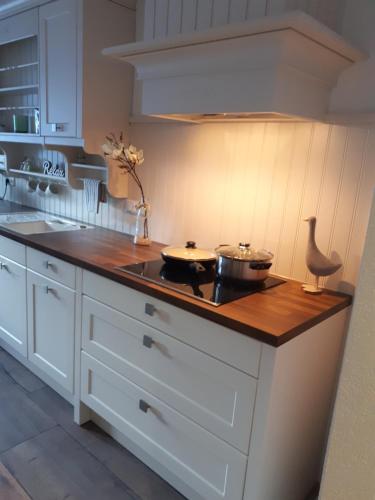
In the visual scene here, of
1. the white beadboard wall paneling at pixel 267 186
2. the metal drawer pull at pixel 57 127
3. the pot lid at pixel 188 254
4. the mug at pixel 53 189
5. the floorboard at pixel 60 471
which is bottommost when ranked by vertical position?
the floorboard at pixel 60 471

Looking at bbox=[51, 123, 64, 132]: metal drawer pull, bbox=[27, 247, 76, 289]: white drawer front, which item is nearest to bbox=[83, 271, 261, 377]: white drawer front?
bbox=[27, 247, 76, 289]: white drawer front

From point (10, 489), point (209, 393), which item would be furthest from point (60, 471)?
point (209, 393)

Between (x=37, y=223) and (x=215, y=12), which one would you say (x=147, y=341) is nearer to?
(x=215, y=12)

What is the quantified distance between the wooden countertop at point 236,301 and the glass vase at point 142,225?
0.16ft

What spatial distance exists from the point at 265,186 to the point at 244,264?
16.8 inches

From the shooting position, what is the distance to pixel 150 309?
1511 millimetres

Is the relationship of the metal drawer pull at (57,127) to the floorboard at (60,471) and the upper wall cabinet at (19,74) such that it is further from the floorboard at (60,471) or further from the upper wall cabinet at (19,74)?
the floorboard at (60,471)

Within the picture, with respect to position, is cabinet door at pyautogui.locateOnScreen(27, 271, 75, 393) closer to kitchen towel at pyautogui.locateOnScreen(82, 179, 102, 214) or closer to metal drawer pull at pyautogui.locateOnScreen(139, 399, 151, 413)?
metal drawer pull at pyautogui.locateOnScreen(139, 399, 151, 413)

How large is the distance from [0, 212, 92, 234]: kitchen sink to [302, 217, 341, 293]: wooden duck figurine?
5.06 ft

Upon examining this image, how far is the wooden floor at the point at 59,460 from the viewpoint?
162 centimetres

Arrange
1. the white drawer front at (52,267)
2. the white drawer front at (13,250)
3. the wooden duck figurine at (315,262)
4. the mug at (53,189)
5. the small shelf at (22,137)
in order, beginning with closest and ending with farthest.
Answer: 1. the wooden duck figurine at (315,262)
2. the white drawer front at (52,267)
3. the white drawer front at (13,250)
4. the small shelf at (22,137)
5. the mug at (53,189)

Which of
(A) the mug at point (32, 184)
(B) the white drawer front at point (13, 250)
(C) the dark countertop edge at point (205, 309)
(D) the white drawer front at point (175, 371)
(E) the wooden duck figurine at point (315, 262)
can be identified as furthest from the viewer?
(A) the mug at point (32, 184)

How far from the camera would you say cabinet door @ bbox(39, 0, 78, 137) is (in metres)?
2.12

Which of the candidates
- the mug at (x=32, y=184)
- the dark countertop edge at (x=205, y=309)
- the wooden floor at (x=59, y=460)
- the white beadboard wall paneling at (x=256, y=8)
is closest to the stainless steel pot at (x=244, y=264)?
the dark countertop edge at (x=205, y=309)
